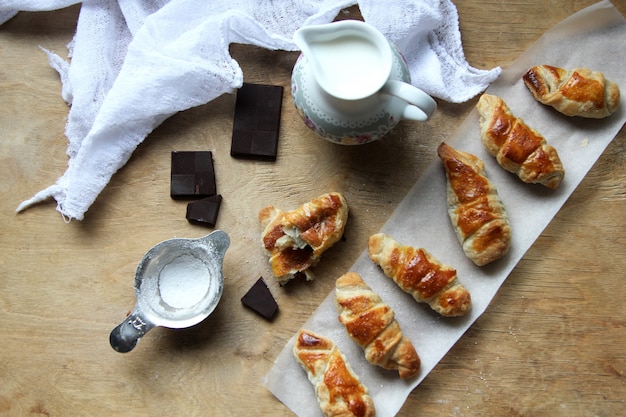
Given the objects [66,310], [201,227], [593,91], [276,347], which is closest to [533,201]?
[593,91]

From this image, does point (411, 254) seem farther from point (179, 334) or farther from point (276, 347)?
point (179, 334)

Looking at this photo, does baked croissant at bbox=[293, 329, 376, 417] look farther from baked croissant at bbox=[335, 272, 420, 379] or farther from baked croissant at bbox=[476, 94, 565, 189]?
baked croissant at bbox=[476, 94, 565, 189]

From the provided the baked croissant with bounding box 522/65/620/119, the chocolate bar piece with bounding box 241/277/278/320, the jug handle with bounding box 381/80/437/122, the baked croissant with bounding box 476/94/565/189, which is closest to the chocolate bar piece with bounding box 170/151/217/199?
the chocolate bar piece with bounding box 241/277/278/320

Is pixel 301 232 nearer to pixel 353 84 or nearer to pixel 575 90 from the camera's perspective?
pixel 353 84

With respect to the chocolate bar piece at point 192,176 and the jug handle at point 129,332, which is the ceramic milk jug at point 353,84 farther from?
the jug handle at point 129,332

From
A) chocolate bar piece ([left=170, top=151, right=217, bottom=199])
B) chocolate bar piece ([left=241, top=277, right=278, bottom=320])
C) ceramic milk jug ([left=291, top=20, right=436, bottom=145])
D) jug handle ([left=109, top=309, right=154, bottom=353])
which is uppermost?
ceramic milk jug ([left=291, top=20, right=436, bottom=145])
